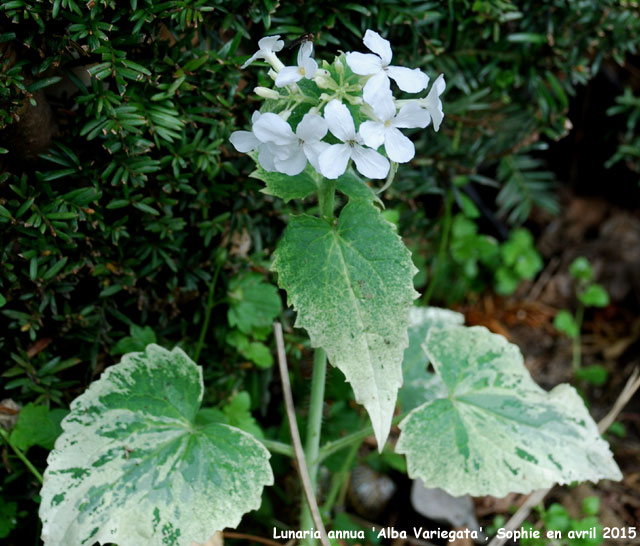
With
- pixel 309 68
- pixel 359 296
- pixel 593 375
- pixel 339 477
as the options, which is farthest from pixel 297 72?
pixel 593 375

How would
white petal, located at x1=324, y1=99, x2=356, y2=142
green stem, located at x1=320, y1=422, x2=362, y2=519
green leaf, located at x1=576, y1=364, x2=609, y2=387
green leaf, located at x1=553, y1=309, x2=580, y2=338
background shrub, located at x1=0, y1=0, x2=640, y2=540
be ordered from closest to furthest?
white petal, located at x1=324, y1=99, x2=356, y2=142, background shrub, located at x1=0, y1=0, x2=640, y2=540, green stem, located at x1=320, y1=422, x2=362, y2=519, green leaf, located at x1=576, y1=364, x2=609, y2=387, green leaf, located at x1=553, y1=309, x2=580, y2=338

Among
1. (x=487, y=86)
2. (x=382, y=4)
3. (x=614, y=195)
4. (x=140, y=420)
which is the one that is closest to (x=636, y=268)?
(x=614, y=195)

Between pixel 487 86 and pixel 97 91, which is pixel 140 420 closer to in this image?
pixel 97 91

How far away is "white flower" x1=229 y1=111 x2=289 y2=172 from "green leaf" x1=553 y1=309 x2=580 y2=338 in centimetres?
169

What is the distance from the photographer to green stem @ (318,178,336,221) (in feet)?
3.87

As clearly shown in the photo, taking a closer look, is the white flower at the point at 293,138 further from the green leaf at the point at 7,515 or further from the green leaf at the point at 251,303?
the green leaf at the point at 7,515

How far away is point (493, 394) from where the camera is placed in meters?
1.48

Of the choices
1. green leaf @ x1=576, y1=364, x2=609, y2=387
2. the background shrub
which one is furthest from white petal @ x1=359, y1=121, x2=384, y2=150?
green leaf @ x1=576, y1=364, x2=609, y2=387

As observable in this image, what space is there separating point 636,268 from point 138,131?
7.12 ft

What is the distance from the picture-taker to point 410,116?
1.05 meters

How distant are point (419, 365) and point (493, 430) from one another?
43 cm

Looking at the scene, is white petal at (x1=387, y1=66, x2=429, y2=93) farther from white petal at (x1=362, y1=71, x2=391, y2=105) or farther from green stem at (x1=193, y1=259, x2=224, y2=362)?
green stem at (x1=193, y1=259, x2=224, y2=362)

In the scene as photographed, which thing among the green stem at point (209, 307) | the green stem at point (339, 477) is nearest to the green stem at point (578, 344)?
the green stem at point (339, 477)

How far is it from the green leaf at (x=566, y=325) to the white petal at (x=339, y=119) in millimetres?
1700
